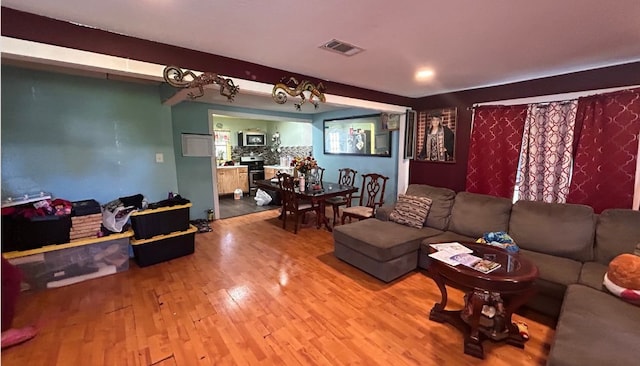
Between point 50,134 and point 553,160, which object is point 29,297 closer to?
point 50,134

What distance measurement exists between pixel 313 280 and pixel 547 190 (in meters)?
2.83

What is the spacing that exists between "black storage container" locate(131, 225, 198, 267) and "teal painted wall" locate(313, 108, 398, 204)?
3281 mm

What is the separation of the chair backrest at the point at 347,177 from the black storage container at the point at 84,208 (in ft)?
12.0

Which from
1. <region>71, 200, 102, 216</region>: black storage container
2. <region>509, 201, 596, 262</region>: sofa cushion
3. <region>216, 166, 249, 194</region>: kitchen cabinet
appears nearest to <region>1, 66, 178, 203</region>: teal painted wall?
<region>71, 200, 102, 216</region>: black storage container

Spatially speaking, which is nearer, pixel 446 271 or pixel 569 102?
pixel 446 271

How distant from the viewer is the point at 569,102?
3.06m

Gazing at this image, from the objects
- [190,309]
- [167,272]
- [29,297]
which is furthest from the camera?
[167,272]

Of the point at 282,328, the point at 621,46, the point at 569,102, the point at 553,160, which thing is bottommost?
the point at 282,328

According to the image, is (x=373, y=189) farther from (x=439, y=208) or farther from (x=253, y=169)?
(x=253, y=169)

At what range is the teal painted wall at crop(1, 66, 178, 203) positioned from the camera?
9.60 ft

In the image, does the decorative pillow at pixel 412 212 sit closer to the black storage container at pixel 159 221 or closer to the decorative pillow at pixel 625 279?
the decorative pillow at pixel 625 279

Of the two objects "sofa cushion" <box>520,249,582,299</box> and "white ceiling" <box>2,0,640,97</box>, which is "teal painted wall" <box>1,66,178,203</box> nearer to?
"white ceiling" <box>2,0,640,97</box>

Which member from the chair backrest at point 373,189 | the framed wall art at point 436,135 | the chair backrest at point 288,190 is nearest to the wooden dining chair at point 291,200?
the chair backrest at point 288,190

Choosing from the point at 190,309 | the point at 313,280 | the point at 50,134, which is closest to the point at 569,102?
the point at 313,280
